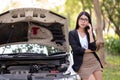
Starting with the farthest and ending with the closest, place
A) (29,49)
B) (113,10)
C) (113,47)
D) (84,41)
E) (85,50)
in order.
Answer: (113,10)
(113,47)
(29,49)
(84,41)
(85,50)

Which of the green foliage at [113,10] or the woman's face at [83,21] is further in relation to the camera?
the green foliage at [113,10]

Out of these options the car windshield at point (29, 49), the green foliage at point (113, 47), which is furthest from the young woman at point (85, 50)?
the green foliage at point (113, 47)

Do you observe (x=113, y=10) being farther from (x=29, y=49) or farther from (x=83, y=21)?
(x=83, y=21)

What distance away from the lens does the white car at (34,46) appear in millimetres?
6918

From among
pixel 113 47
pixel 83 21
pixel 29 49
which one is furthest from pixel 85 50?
pixel 113 47

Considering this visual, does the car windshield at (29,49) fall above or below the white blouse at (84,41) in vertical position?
below

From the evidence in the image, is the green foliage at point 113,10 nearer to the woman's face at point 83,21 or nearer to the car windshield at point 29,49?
the car windshield at point 29,49

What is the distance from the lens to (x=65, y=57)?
7.41 metres

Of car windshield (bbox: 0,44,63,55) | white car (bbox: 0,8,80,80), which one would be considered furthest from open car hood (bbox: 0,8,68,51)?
car windshield (bbox: 0,44,63,55)

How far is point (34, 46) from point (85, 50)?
176 centimetres

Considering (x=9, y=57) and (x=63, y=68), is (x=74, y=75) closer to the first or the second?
(x=63, y=68)

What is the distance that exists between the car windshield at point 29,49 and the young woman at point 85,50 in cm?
109

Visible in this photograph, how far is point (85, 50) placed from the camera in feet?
21.7

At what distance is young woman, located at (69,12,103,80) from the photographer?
21.9ft
